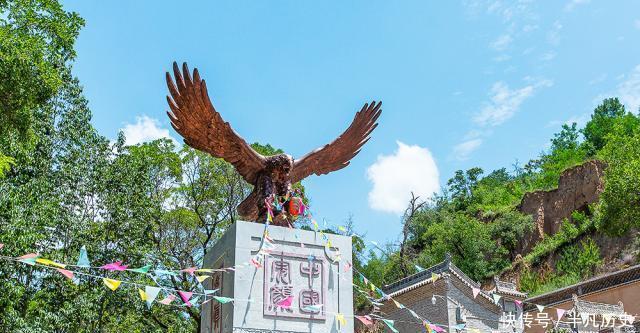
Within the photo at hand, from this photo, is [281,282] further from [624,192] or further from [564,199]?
[564,199]

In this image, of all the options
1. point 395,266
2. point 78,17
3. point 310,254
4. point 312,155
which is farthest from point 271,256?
point 395,266

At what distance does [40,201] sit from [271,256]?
9829mm

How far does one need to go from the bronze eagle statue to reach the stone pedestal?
513 millimetres

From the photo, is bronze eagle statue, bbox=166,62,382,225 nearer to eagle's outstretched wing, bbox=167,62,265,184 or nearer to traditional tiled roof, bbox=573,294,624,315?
eagle's outstretched wing, bbox=167,62,265,184

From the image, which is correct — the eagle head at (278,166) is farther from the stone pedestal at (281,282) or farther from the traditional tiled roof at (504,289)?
the traditional tiled roof at (504,289)

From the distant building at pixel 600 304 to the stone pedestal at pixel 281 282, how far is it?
13953mm

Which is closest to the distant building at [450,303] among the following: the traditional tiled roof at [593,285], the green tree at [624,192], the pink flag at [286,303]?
the traditional tiled roof at [593,285]

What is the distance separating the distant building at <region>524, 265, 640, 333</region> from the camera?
1991 centimetres

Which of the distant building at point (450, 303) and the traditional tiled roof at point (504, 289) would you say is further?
the traditional tiled roof at point (504, 289)

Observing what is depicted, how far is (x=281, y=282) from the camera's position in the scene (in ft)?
22.0

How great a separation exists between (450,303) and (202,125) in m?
15.2

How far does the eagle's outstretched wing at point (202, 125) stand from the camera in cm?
707

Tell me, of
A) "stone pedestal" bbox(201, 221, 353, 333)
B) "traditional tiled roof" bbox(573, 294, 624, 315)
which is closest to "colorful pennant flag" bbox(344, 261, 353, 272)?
"stone pedestal" bbox(201, 221, 353, 333)

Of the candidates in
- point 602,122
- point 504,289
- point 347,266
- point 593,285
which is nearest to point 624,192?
point 593,285
